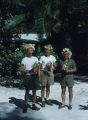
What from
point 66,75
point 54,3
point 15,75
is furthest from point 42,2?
point 66,75

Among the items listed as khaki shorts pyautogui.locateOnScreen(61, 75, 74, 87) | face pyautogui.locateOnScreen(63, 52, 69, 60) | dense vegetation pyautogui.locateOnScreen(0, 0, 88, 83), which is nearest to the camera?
face pyautogui.locateOnScreen(63, 52, 69, 60)

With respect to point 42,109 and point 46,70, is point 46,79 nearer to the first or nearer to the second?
point 46,70

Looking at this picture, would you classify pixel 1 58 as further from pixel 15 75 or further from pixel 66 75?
pixel 66 75

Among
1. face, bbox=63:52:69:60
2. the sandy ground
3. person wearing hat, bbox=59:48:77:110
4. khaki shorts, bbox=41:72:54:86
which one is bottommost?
the sandy ground

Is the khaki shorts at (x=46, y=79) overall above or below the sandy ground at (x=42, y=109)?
above

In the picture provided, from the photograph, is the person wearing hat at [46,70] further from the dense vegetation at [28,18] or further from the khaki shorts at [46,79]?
the dense vegetation at [28,18]

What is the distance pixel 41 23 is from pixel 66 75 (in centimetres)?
433

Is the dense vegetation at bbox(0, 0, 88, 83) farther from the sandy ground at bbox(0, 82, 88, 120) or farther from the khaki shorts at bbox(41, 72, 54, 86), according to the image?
the khaki shorts at bbox(41, 72, 54, 86)

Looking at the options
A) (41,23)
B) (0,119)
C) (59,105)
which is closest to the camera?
(0,119)

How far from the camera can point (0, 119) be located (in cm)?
959

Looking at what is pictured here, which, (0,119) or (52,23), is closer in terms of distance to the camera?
(0,119)

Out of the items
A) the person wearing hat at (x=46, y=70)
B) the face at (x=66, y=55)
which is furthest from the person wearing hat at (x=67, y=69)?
the person wearing hat at (x=46, y=70)

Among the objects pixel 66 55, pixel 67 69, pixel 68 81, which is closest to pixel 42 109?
pixel 68 81

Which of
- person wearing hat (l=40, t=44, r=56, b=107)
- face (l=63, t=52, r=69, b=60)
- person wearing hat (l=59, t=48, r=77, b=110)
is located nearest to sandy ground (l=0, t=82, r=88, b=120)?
person wearing hat (l=59, t=48, r=77, b=110)
